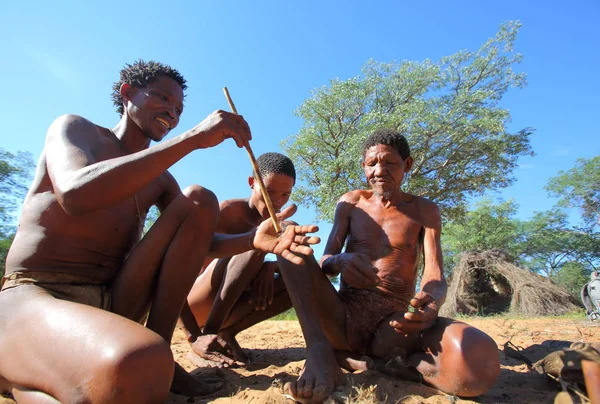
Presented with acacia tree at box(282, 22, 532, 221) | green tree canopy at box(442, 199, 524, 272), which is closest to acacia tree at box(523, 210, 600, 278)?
green tree canopy at box(442, 199, 524, 272)

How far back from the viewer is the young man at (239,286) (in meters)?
2.59

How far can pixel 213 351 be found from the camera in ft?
7.72

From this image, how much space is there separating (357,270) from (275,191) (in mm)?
1247

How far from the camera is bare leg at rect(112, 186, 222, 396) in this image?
1840 millimetres

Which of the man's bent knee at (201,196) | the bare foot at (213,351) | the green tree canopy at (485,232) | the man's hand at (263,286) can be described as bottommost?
the bare foot at (213,351)

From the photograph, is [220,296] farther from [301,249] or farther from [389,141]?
[389,141]

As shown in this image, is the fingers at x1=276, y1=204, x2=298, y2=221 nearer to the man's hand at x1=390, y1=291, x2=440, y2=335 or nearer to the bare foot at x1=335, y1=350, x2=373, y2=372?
the man's hand at x1=390, y1=291, x2=440, y2=335

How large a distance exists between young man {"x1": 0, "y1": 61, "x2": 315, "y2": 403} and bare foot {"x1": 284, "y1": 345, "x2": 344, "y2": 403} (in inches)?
19.2

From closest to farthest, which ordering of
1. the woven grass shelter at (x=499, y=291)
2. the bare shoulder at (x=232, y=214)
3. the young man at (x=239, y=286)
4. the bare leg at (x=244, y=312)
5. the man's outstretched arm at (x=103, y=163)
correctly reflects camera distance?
the man's outstretched arm at (x=103, y=163), the young man at (x=239, y=286), the bare leg at (x=244, y=312), the bare shoulder at (x=232, y=214), the woven grass shelter at (x=499, y=291)

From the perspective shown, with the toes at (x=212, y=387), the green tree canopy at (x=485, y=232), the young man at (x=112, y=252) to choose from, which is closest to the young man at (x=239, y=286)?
the toes at (x=212, y=387)

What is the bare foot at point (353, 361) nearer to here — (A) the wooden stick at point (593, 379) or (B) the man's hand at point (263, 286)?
(B) the man's hand at point (263, 286)

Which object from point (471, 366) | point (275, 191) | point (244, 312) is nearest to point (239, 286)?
point (244, 312)

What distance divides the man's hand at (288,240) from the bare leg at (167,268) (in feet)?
1.05

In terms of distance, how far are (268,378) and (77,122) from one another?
1.65 m
